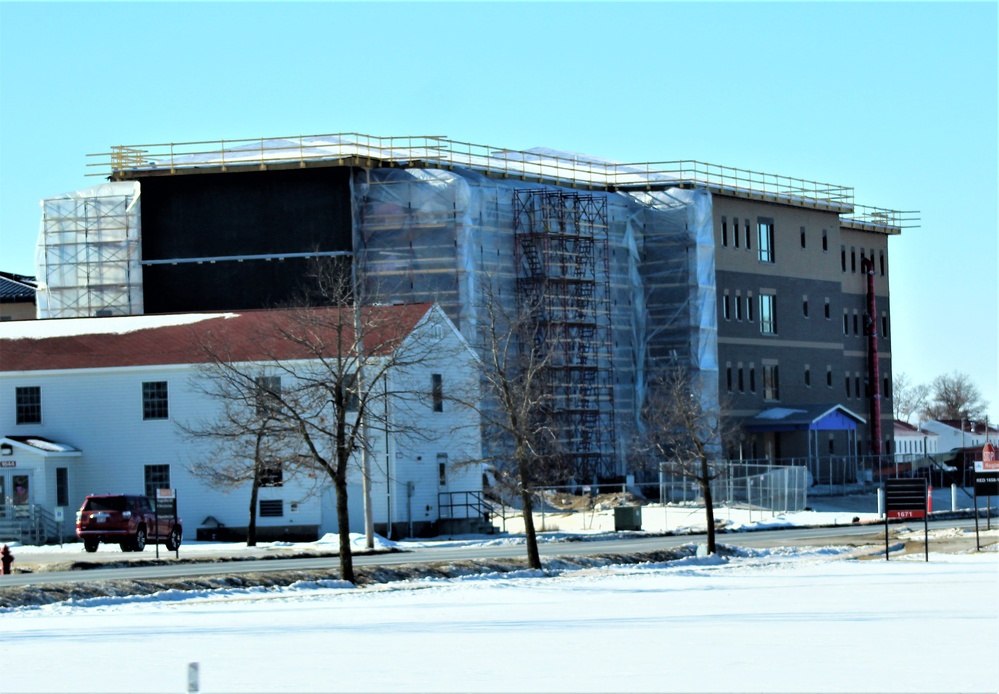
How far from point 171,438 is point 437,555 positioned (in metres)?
15.9

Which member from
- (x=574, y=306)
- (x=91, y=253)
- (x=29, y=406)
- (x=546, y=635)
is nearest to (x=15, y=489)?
(x=29, y=406)

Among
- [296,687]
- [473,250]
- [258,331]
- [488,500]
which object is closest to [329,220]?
[473,250]

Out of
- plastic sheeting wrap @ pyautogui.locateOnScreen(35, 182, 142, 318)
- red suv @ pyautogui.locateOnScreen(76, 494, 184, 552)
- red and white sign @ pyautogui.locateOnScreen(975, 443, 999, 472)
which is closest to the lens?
red and white sign @ pyautogui.locateOnScreen(975, 443, 999, 472)

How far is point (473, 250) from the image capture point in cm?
6988

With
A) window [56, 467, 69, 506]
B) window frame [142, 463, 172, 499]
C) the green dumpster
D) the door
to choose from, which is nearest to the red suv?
window frame [142, 463, 172, 499]

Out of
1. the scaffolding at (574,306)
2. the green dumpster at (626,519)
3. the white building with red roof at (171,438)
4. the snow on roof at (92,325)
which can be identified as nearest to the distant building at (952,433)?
the scaffolding at (574,306)

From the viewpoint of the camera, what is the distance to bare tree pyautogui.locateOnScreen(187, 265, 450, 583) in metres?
32.2

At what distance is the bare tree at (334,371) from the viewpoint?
32.2 m

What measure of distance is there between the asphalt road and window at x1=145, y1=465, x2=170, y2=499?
6.33 m

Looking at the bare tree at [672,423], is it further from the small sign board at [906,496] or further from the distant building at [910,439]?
the distant building at [910,439]

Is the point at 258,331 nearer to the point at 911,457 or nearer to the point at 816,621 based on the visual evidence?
the point at 816,621

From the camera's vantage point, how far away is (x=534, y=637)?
2083cm

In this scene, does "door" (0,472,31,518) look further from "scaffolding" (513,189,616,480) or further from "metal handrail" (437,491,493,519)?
"scaffolding" (513,189,616,480)

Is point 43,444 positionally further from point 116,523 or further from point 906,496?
point 906,496
